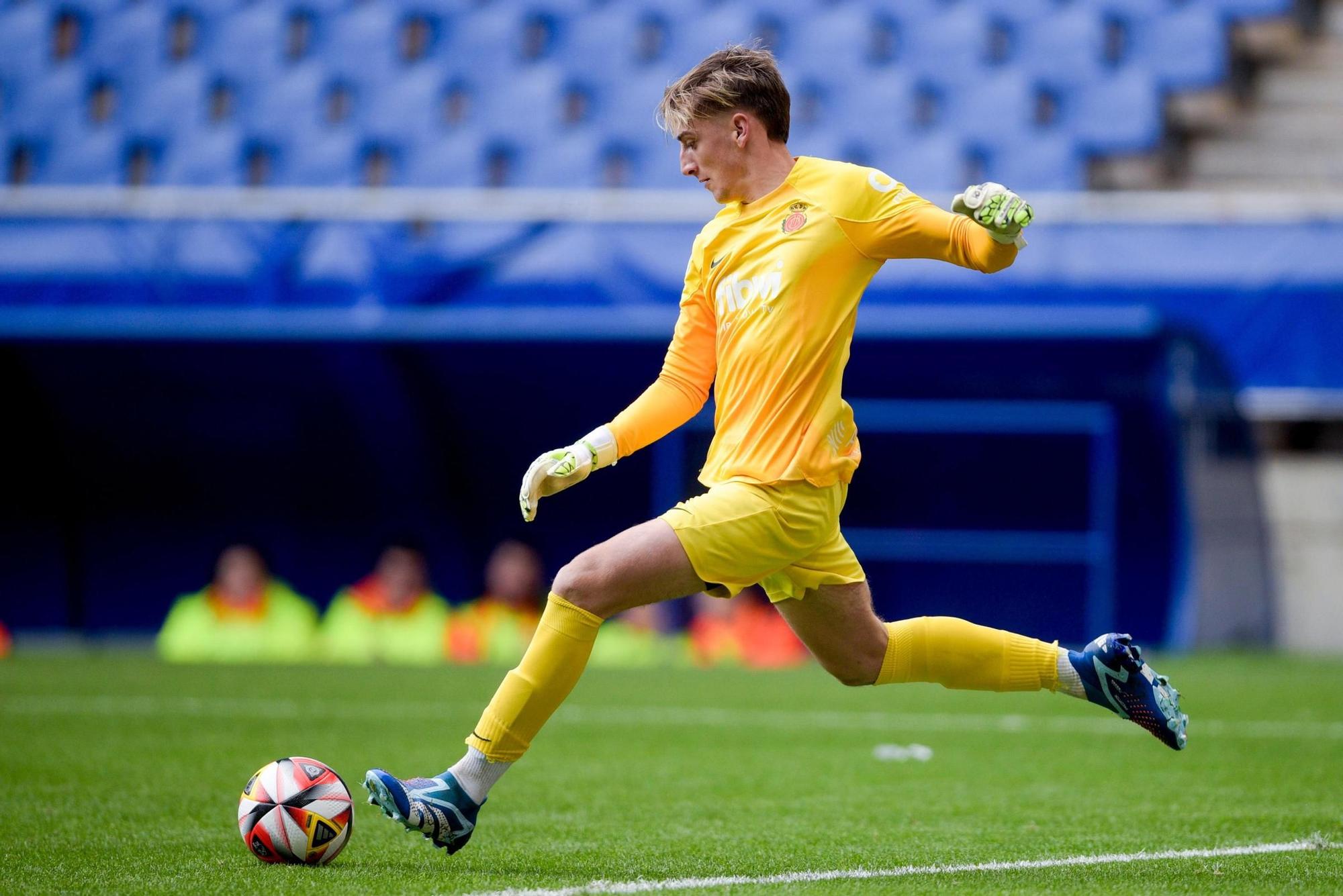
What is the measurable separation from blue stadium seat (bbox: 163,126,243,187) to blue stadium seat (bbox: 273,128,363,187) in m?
0.41

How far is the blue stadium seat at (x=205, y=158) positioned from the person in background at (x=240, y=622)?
4.18 meters

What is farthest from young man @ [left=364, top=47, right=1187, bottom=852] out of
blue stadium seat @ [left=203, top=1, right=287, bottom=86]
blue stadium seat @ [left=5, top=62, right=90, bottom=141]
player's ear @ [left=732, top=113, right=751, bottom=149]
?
blue stadium seat @ [left=5, top=62, right=90, bottom=141]

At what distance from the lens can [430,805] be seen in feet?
13.2

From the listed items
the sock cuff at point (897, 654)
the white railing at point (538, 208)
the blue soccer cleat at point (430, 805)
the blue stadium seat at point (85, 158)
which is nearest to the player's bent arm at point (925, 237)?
the sock cuff at point (897, 654)

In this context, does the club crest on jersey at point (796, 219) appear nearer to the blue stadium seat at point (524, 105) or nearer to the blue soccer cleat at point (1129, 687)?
Answer: the blue soccer cleat at point (1129, 687)

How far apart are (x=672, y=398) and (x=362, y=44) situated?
→ 13001 mm

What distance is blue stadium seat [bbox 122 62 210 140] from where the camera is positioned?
639 inches

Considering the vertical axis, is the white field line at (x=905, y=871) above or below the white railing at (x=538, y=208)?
below

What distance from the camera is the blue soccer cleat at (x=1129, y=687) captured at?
4340 mm

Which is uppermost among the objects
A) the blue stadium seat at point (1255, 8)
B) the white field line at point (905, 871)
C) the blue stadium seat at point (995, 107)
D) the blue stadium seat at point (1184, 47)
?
the blue stadium seat at point (1255, 8)

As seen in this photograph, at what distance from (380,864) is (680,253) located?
8.22 meters

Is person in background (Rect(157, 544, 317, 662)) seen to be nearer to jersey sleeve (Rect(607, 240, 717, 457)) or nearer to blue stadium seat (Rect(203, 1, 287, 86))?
blue stadium seat (Rect(203, 1, 287, 86))

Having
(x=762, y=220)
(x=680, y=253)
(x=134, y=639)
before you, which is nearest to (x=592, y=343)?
(x=680, y=253)

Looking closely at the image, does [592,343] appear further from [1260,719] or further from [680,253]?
[1260,719]
